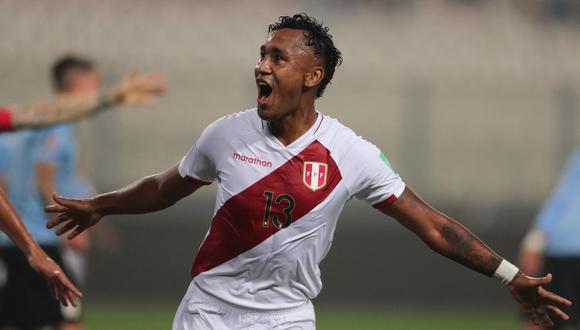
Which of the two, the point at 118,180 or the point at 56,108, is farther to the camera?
the point at 118,180

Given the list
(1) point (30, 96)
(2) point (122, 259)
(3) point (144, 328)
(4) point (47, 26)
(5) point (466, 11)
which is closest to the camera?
(3) point (144, 328)

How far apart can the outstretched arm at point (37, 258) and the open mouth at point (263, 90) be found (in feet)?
4.19

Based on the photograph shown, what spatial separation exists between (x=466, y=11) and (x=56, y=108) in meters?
12.0

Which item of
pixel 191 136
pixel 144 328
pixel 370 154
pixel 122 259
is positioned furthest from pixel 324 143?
pixel 191 136

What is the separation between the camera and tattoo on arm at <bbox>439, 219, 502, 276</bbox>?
5.43m

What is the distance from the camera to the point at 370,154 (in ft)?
17.6

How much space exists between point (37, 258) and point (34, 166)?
3.43 m

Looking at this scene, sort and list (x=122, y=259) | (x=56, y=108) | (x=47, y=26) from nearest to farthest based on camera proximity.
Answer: (x=56, y=108) → (x=122, y=259) → (x=47, y=26)

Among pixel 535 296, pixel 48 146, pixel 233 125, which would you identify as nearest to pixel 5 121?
pixel 233 125

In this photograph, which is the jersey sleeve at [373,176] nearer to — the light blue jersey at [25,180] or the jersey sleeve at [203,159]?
the jersey sleeve at [203,159]

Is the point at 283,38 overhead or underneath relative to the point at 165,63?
overhead

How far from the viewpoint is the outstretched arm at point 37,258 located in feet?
18.2

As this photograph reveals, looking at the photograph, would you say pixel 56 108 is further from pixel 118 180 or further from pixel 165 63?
pixel 165 63

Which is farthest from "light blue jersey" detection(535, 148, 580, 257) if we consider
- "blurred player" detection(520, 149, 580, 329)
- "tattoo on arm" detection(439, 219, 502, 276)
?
"tattoo on arm" detection(439, 219, 502, 276)
